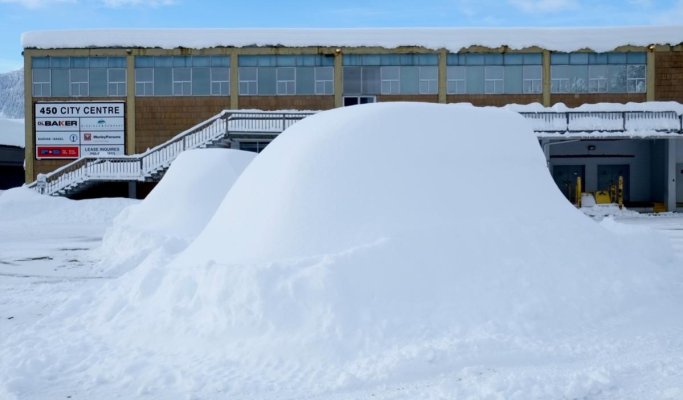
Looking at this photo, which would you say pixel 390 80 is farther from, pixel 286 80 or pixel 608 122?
pixel 608 122

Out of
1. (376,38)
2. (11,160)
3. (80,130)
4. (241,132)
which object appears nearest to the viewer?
(241,132)

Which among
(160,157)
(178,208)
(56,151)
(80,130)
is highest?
(80,130)

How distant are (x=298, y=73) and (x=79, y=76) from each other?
42.7 ft

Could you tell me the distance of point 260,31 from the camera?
35.8 metres

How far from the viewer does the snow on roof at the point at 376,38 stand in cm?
3553

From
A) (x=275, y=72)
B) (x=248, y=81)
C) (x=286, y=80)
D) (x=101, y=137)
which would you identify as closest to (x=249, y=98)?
(x=248, y=81)

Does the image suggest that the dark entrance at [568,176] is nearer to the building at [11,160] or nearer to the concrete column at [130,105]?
the concrete column at [130,105]

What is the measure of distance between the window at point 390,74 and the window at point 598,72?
7.27 meters

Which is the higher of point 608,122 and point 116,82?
point 116,82

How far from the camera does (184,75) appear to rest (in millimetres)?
35844

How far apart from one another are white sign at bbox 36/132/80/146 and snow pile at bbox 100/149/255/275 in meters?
21.5

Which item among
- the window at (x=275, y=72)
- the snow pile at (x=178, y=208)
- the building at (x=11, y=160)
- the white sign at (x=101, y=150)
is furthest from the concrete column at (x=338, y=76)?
the building at (x=11, y=160)

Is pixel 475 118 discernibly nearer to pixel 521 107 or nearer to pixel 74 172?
pixel 521 107

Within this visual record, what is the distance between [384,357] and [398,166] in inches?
117
